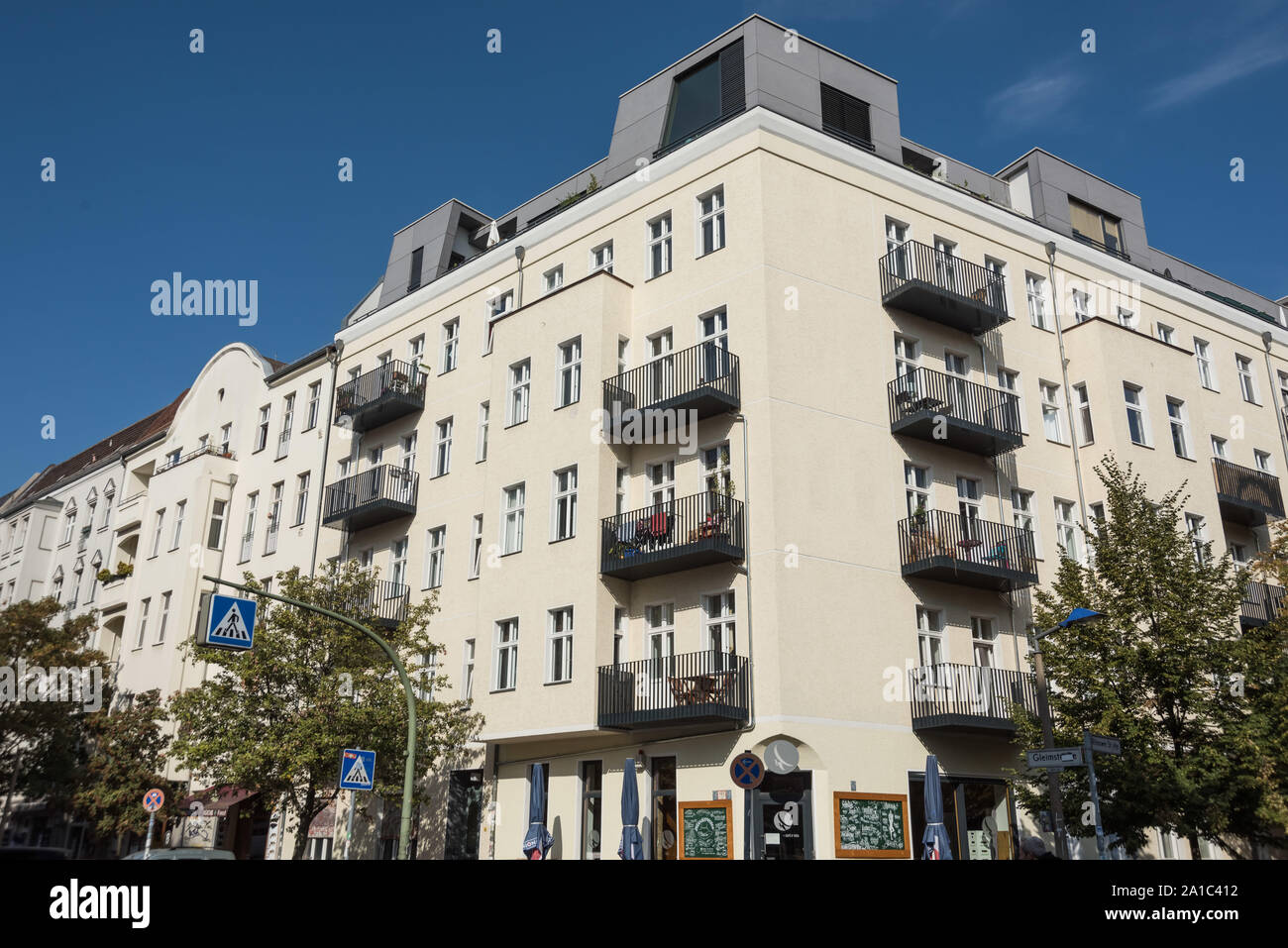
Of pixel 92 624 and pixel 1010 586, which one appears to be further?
pixel 92 624

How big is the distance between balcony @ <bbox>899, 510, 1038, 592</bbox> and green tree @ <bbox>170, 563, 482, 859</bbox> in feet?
37.4

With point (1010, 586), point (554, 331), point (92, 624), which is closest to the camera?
point (1010, 586)

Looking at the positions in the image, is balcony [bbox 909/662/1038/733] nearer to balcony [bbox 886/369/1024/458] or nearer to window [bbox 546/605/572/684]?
balcony [bbox 886/369/1024/458]

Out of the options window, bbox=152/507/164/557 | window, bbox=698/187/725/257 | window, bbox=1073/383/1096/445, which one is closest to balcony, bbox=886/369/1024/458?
window, bbox=1073/383/1096/445

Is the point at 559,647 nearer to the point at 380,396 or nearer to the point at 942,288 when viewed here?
the point at 380,396

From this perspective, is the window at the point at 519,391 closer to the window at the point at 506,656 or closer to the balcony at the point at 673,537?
the balcony at the point at 673,537

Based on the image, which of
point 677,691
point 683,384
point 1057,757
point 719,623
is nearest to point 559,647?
point 677,691

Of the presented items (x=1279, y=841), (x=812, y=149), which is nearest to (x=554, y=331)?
(x=812, y=149)

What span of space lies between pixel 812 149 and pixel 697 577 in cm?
1157

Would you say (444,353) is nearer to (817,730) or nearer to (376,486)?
(376,486)

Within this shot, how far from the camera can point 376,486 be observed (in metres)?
33.4

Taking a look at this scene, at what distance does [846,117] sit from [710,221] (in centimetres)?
536

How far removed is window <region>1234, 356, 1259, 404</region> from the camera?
37.1 meters

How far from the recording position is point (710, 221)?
27625 mm
